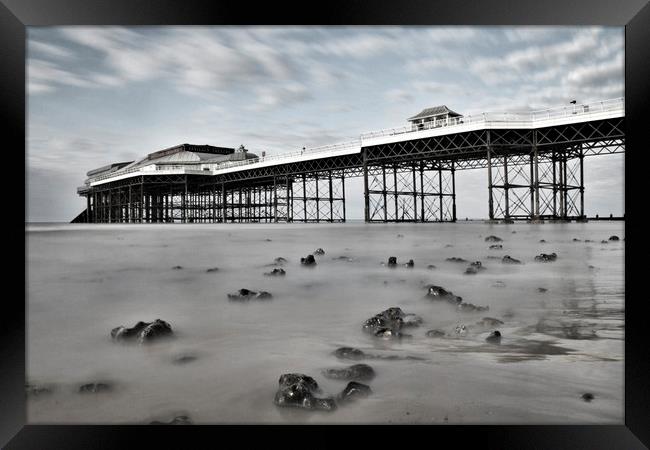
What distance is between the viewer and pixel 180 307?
4.62m

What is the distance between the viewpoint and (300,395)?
2336mm

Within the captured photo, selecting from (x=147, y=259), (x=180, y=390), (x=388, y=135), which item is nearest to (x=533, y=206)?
(x=388, y=135)

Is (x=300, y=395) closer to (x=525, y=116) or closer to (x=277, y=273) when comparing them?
(x=277, y=273)

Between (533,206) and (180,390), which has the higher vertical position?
(533,206)

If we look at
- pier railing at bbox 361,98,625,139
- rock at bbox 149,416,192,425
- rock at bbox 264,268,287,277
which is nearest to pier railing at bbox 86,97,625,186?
pier railing at bbox 361,98,625,139

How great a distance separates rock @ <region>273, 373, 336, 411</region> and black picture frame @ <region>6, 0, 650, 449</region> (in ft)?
0.56

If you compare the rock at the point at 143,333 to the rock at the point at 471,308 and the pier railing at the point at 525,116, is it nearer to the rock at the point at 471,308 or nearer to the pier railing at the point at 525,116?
the rock at the point at 471,308

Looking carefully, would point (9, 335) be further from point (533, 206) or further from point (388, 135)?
point (388, 135)

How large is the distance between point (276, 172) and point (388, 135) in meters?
18.3

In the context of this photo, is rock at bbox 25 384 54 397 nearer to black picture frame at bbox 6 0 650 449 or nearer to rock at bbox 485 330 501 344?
black picture frame at bbox 6 0 650 449

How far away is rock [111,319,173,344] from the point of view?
3.36 m

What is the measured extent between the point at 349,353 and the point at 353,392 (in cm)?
63

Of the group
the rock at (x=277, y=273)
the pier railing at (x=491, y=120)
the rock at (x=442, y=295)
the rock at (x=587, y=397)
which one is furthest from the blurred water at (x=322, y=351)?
the pier railing at (x=491, y=120)

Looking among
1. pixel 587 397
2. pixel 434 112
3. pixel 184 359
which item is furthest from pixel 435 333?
pixel 434 112
